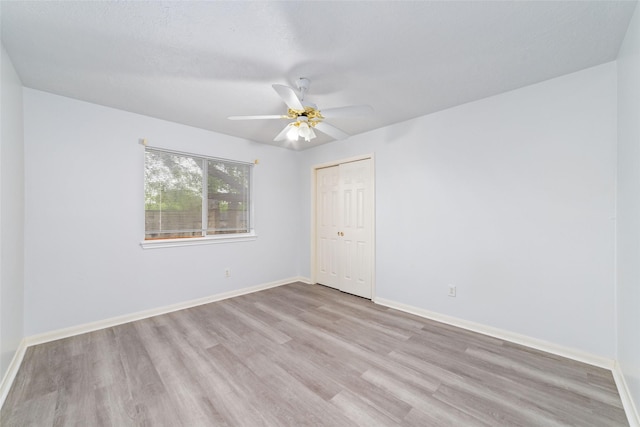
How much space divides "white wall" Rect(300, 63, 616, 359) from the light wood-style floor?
1.29ft

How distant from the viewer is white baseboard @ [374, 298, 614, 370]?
2.01 m

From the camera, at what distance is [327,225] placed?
429 cm

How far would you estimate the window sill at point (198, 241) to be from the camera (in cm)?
304

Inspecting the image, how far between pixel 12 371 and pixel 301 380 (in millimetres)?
2176

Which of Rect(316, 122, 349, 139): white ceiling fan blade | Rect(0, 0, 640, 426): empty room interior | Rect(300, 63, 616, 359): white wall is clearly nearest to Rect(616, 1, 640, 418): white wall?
Rect(0, 0, 640, 426): empty room interior

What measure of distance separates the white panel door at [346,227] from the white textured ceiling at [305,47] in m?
1.38

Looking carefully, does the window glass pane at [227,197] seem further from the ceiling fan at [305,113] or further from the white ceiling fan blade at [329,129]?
the white ceiling fan blade at [329,129]

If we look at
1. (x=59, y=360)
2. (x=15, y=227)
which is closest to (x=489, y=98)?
Result: (x=15, y=227)

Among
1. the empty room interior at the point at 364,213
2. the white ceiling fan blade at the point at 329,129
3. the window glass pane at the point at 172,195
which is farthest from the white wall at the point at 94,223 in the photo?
the white ceiling fan blade at the point at 329,129

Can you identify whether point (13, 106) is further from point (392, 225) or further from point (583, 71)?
point (583, 71)

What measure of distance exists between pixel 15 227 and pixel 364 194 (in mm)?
3588

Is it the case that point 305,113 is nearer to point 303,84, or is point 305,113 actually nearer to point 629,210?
point 303,84

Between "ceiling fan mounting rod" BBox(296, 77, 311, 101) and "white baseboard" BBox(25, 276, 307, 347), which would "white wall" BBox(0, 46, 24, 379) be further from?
"ceiling fan mounting rod" BBox(296, 77, 311, 101)

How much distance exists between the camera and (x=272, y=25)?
1.60 metres
